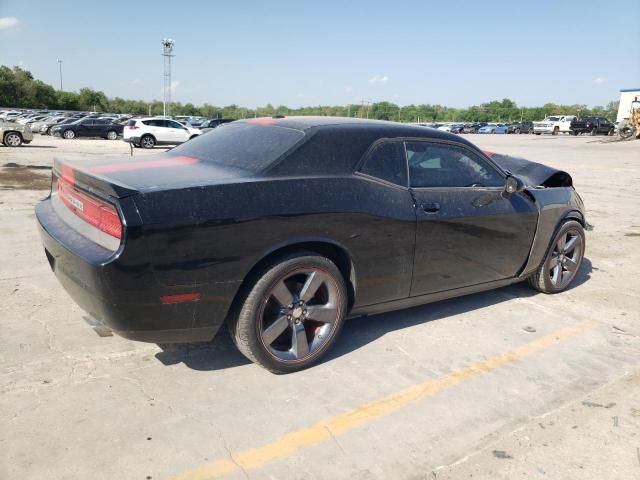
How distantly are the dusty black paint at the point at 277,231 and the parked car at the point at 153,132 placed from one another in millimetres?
21851

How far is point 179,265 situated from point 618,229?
794cm

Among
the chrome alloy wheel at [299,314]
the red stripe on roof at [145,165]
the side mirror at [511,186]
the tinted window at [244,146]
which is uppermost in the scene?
the tinted window at [244,146]

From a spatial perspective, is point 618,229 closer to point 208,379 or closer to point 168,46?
point 208,379

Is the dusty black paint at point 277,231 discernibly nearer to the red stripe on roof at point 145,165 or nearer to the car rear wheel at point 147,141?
the red stripe on roof at point 145,165

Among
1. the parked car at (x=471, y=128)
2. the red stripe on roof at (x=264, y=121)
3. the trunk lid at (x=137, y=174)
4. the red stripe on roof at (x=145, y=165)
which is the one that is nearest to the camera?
the trunk lid at (x=137, y=174)

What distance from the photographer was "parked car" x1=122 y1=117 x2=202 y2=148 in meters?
24.7

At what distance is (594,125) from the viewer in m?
46.0

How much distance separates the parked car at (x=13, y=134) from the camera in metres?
21.2

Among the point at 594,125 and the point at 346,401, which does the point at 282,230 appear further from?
the point at 594,125

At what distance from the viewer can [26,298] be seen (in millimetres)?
4371

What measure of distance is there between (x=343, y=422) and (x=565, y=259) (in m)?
3.39

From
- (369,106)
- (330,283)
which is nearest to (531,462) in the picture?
(330,283)

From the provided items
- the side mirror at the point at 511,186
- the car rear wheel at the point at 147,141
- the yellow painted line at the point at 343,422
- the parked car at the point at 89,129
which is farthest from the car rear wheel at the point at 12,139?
the yellow painted line at the point at 343,422

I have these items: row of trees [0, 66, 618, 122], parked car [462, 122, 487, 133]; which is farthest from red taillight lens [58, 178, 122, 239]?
row of trees [0, 66, 618, 122]
